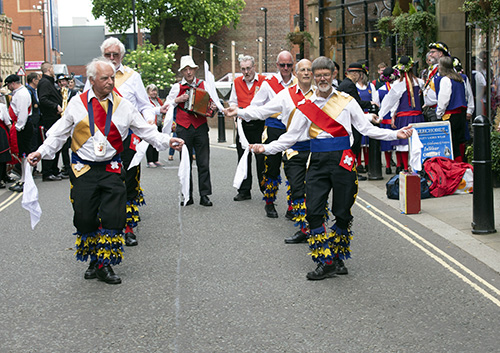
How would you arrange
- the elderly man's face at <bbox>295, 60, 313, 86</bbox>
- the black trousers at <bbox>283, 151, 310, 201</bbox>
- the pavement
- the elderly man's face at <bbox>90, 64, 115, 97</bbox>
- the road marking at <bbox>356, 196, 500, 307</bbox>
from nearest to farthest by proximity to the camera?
the road marking at <bbox>356, 196, 500, 307</bbox>
the elderly man's face at <bbox>90, 64, 115, 97</bbox>
the pavement
the elderly man's face at <bbox>295, 60, 313, 86</bbox>
the black trousers at <bbox>283, 151, 310, 201</bbox>

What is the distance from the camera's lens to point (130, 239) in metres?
8.50

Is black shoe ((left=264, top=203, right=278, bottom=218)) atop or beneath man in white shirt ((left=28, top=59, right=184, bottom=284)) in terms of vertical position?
beneath

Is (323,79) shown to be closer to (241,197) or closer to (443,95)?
(241,197)

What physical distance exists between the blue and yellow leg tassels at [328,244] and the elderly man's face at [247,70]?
467cm

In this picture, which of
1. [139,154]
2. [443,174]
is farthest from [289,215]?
[443,174]

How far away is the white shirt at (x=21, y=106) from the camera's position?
14188 millimetres

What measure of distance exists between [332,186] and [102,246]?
2.12 m

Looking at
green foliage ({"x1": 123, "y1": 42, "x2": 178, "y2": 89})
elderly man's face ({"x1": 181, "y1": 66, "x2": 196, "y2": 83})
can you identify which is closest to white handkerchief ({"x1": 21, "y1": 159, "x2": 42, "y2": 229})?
elderly man's face ({"x1": 181, "y1": 66, "x2": 196, "y2": 83})

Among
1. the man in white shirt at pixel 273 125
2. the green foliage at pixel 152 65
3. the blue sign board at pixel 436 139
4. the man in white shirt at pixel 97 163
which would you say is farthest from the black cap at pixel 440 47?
the green foliage at pixel 152 65

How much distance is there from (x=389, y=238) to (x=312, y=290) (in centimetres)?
245

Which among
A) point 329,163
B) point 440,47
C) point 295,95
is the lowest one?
point 329,163

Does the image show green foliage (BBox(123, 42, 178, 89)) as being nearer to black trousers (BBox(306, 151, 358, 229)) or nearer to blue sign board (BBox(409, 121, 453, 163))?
blue sign board (BBox(409, 121, 453, 163))

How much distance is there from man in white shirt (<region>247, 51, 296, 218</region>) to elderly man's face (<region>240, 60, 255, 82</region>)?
2.38 feet

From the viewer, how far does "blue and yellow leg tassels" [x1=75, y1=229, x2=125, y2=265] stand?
6.71 meters
